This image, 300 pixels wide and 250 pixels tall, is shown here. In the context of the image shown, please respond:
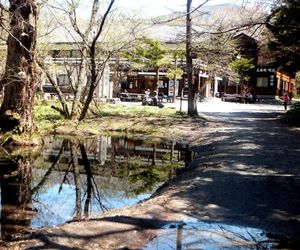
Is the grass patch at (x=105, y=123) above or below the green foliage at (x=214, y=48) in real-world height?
below

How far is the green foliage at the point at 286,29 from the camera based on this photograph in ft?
59.5

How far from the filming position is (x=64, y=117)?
20.9 metres

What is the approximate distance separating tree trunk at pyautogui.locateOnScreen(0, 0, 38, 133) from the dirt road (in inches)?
262

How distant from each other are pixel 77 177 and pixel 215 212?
16.4 ft

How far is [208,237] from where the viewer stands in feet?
19.1

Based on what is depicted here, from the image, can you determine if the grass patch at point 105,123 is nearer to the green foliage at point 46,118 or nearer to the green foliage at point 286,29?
the green foliage at point 46,118

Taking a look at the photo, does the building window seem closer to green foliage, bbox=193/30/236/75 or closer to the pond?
green foliage, bbox=193/30/236/75

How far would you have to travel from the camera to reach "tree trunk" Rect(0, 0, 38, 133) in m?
14.5

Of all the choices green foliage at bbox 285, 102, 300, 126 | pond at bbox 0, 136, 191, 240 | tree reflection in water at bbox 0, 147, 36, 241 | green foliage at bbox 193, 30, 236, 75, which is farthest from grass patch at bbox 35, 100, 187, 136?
green foliage at bbox 285, 102, 300, 126

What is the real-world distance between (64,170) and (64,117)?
9.65 meters

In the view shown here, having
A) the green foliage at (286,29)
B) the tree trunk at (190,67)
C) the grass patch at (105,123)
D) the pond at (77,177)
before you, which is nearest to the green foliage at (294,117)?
the green foliage at (286,29)

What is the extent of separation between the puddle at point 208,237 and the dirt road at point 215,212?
0.5 inches

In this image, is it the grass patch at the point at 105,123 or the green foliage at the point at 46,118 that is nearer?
the grass patch at the point at 105,123

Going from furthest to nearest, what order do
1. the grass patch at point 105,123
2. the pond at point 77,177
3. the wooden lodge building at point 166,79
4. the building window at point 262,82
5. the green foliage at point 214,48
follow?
the building window at point 262,82 < the wooden lodge building at point 166,79 < the green foliage at point 214,48 < the grass patch at point 105,123 < the pond at point 77,177
